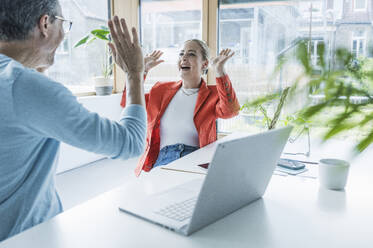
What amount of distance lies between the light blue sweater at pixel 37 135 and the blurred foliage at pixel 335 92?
57 centimetres

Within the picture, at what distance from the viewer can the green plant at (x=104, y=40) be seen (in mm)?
3875

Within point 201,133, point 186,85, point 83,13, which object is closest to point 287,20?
point 186,85

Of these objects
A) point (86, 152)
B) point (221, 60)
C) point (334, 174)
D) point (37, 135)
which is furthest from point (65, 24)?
point (86, 152)

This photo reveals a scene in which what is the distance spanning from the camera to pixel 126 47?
3.62ft

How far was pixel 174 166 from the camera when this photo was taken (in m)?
1.56

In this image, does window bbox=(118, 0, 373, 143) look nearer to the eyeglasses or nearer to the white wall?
the white wall

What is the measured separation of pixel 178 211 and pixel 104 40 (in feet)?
12.7

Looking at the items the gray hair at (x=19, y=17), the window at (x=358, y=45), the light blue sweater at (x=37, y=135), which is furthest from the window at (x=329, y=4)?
the window at (x=358, y=45)

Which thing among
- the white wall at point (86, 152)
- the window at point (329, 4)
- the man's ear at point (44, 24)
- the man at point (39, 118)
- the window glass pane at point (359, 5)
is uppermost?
the window at point (329, 4)

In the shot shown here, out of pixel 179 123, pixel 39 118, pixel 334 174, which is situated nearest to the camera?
pixel 39 118

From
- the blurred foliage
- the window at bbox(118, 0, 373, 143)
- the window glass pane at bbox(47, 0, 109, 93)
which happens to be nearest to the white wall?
the window glass pane at bbox(47, 0, 109, 93)

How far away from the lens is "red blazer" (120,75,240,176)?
2.25 metres

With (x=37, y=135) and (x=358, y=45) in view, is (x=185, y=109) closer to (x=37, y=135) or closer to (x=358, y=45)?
(x=37, y=135)

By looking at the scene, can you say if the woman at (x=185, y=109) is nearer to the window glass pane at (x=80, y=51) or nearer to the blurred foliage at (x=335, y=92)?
the blurred foliage at (x=335, y=92)
